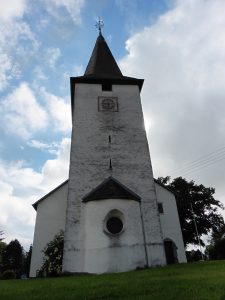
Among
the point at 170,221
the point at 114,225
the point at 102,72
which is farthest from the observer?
the point at 102,72

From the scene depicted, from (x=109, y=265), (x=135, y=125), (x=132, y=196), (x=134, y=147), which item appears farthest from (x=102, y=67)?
(x=109, y=265)

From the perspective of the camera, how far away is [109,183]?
17.9m

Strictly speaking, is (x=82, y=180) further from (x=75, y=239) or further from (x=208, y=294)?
(x=208, y=294)

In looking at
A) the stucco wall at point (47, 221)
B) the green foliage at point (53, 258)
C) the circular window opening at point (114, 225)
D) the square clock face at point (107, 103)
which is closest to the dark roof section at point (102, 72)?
the square clock face at point (107, 103)

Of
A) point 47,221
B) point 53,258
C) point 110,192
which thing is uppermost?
point 110,192

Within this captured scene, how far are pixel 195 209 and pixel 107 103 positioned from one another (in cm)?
2357

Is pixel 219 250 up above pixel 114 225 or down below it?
above

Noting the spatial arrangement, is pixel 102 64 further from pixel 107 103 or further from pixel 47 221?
pixel 47 221

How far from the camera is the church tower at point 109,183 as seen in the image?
1538 cm

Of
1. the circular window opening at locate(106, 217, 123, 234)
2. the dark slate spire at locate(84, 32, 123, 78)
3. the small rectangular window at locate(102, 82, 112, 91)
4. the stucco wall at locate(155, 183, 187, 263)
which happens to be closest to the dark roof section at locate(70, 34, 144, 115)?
the dark slate spire at locate(84, 32, 123, 78)

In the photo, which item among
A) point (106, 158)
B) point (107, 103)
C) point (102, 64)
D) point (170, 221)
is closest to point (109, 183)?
point (106, 158)

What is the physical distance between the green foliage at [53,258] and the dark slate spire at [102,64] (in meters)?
13.2

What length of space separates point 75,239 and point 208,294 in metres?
10.8

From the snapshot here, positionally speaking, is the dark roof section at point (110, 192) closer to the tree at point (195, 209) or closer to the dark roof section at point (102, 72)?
the dark roof section at point (102, 72)
